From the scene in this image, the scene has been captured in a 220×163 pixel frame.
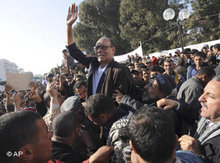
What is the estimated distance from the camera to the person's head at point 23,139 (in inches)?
40.5

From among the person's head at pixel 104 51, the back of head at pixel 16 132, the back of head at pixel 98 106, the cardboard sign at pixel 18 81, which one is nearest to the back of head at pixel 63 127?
the back of head at pixel 98 106

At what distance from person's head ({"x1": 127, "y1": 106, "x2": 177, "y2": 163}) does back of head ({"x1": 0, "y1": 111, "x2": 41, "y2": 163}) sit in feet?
2.11

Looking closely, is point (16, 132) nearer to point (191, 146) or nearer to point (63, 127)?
point (63, 127)

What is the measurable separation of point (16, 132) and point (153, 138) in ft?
2.69

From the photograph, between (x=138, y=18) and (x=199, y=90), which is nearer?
(x=199, y=90)

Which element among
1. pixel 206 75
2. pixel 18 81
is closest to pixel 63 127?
pixel 18 81

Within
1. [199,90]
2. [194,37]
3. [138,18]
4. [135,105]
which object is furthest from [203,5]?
[135,105]

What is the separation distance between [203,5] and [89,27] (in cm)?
1652

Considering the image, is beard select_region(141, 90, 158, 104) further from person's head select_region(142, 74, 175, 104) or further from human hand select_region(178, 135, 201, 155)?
human hand select_region(178, 135, 201, 155)

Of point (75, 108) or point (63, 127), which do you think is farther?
point (75, 108)

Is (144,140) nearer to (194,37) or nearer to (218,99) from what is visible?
(218,99)

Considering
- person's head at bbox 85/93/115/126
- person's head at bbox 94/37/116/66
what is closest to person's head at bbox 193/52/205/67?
person's head at bbox 94/37/116/66

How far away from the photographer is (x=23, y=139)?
107cm

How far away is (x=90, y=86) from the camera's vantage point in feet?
7.82
